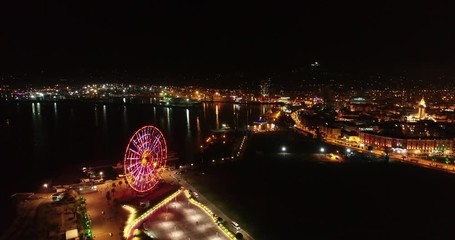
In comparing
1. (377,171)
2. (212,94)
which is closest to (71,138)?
(377,171)

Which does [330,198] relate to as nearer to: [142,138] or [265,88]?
[142,138]

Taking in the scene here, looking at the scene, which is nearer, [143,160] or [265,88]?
[143,160]

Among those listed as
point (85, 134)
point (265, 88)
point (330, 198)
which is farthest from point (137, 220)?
point (265, 88)

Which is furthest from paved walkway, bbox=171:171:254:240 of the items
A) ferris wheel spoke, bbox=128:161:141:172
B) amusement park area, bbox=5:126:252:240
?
ferris wheel spoke, bbox=128:161:141:172

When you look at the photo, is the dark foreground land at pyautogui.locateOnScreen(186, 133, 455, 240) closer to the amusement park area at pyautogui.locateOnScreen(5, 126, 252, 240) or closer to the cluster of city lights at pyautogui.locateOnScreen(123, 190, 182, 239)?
the amusement park area at pyautogui.locateOnScreen(5, 126, 252, 240)

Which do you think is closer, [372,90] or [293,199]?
[293,199]

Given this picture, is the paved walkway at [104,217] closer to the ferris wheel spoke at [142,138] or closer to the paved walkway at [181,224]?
the paved walkway at [181,224]

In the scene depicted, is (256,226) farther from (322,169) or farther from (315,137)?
(315,137)
